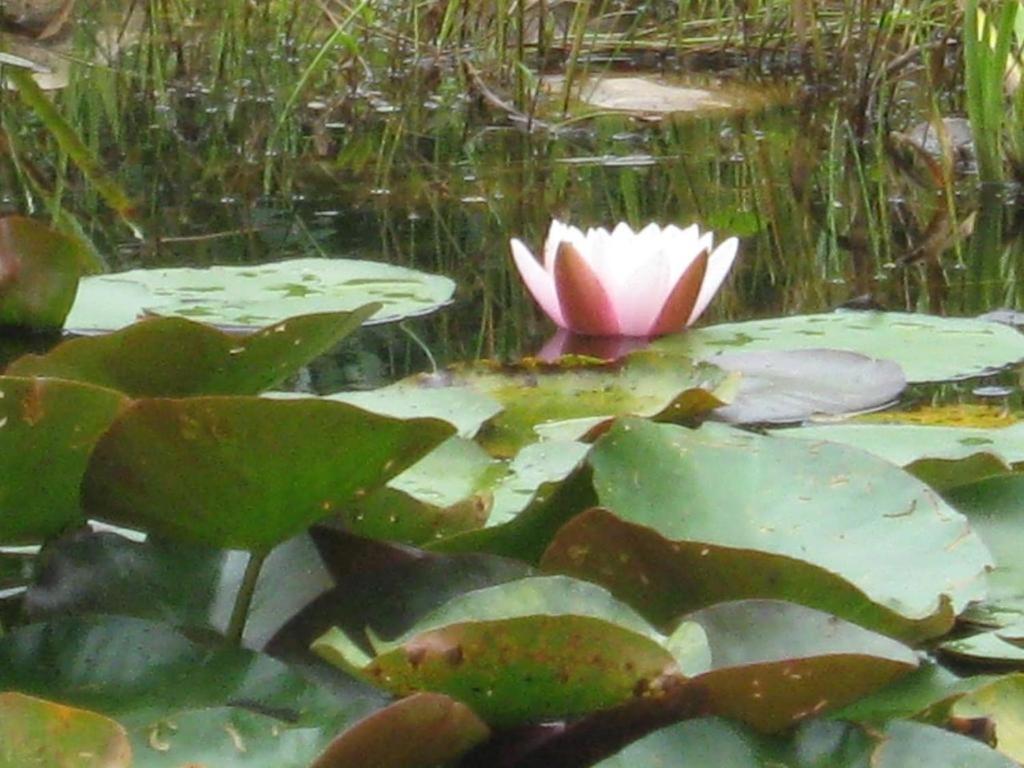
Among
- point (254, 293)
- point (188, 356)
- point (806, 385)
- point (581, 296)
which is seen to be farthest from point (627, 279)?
point (188, 356)

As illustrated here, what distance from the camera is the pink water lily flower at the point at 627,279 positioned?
1291mm

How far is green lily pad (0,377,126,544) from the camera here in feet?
1.95

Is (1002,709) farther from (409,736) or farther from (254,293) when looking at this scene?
(254,293)

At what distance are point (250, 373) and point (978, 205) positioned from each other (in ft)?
5.98

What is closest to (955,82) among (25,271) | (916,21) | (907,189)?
(916,21)

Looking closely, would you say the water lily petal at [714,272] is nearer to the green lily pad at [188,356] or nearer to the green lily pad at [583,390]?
the green lily pad at [583,390]

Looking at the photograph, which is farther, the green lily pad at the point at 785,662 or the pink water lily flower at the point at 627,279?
the pink water lily flower at the point at 627,279

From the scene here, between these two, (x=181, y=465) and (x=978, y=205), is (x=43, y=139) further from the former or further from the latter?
(x=181, y=465)

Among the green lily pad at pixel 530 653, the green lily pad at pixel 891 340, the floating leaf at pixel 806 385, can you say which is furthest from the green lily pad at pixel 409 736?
the green lily pad at pixel 891 340

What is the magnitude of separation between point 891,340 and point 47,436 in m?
0.86

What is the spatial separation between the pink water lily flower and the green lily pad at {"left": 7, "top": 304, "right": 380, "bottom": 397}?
0.52 m

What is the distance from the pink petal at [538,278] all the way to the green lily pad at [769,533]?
0.56m

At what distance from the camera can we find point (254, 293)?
56.7 inches

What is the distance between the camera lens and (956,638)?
73cm
